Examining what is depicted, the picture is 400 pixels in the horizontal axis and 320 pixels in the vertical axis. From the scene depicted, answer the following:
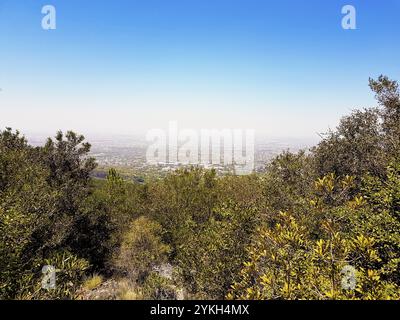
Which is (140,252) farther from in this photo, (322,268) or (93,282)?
(322,268)

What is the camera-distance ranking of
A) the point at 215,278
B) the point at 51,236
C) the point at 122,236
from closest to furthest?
the point at 215,278 < the point at 51,236 < the point at 122,236

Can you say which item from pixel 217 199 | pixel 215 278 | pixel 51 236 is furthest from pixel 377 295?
pixel 217 199

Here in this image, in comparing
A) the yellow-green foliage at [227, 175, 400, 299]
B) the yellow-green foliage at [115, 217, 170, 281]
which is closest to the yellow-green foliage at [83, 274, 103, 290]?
the yellow-green foliage at [115, 217, 170, 281]

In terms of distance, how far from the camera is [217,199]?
2588 centimetres

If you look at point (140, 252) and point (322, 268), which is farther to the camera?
point (140, 252)

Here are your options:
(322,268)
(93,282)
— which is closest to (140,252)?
(93,282)

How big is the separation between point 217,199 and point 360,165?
1233 centimetres

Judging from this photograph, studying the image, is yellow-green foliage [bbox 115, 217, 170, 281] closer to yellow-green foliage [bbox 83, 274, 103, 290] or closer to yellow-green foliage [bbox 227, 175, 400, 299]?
yellow-green foliage [bbox 83, 274, 103, 290]

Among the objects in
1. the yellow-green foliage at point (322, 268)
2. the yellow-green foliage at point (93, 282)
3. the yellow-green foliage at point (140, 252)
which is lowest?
the yellow-green foliage at point (93, 282)

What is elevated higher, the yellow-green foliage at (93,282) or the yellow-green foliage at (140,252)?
the yellow-green foliage at (140,252)

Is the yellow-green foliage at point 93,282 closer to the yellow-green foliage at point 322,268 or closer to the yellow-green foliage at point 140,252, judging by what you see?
the yellow-green foliage at point 140,252

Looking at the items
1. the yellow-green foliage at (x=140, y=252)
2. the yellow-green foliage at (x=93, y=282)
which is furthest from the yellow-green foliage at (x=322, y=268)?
the yellow-green foliage at (x=93, y=282)

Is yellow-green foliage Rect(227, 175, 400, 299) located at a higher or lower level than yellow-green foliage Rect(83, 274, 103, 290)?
higher
